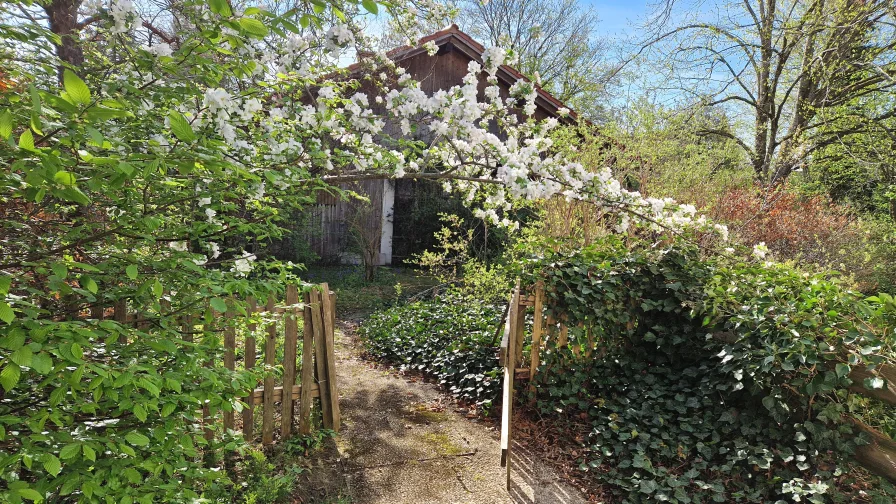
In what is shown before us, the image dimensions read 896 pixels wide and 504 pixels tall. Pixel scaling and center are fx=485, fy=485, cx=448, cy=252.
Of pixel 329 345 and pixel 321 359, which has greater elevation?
pixel 329 345

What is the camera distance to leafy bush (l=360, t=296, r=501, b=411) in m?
4.73

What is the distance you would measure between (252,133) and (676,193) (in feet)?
21.7

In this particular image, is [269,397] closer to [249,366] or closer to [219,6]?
[249,366]

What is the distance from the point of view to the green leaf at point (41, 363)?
123 centimetres

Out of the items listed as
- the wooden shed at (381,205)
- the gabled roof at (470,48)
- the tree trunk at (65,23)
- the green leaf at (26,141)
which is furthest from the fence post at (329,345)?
the gabled roof at (470,48)

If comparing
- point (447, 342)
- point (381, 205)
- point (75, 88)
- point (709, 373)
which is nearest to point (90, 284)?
point (75, 88)

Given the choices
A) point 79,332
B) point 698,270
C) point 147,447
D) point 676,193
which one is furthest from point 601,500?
point 676,193

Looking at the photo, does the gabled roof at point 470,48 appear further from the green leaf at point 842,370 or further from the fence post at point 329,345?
the green leaf at point 842,370

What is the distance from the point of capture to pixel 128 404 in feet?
5.09

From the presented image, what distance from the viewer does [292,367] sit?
349 centimetres

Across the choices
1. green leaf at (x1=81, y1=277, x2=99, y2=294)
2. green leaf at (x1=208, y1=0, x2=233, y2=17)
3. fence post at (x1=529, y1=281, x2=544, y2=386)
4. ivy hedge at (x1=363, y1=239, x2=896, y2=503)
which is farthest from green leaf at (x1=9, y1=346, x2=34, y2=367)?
fence post at (x1=529, y1=281, x2=544, y2=386)

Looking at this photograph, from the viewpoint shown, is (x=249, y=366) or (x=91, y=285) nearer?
(x=91, y=285)

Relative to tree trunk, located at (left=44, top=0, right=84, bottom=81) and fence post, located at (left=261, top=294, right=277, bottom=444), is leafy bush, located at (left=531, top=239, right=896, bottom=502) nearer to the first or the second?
fence post, located at (left=261, top=294, right=277, bottom=444)

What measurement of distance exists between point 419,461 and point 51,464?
2507 mm
